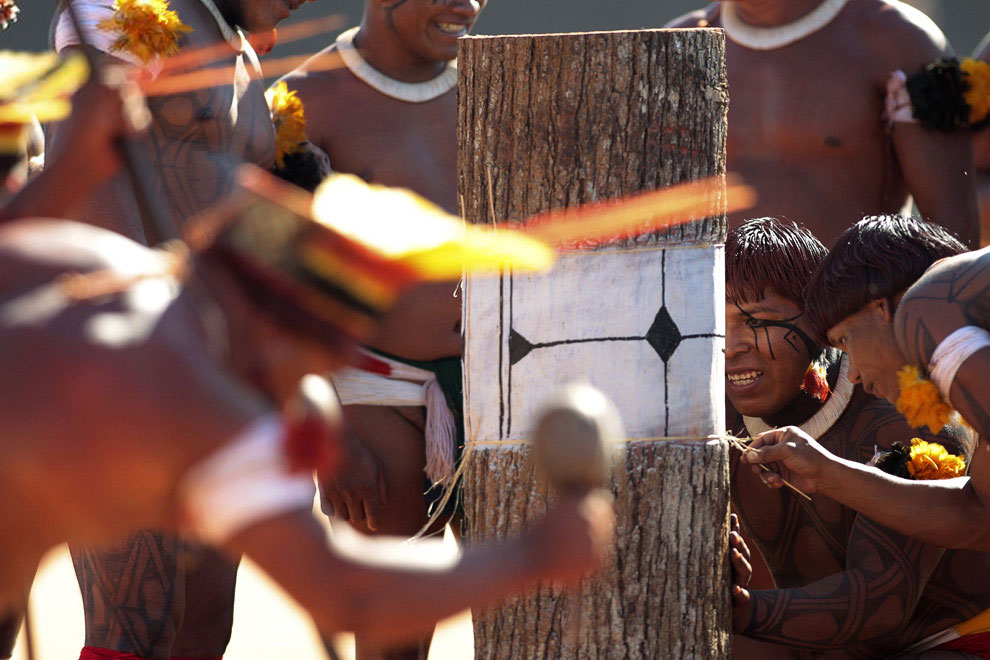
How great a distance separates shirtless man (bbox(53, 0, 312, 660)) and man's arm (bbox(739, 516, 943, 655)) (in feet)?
4.42

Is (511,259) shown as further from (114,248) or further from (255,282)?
(114,248)

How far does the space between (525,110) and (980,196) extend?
3586 millimetres

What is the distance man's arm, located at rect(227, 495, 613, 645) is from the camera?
4.96 ft

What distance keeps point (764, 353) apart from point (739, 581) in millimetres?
661

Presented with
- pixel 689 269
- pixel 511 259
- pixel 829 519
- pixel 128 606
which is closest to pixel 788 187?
pixel 829 519

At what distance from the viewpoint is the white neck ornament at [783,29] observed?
14.7ft

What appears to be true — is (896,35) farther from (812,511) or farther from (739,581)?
(739,581)

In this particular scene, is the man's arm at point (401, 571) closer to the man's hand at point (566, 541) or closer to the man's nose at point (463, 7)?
→ the man's hand at point (566, 541)

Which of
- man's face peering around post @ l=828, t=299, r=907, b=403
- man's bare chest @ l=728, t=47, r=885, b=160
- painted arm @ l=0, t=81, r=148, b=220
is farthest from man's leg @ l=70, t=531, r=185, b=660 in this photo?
man's bare chest @ l=728, t=47, r=885, b=160

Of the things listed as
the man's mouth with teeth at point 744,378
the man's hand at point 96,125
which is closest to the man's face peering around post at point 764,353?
the man's mouth with teeth at point 744,378

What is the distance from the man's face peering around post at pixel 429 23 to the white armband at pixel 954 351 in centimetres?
209

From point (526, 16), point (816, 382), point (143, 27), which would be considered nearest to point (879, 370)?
point (816, 382)

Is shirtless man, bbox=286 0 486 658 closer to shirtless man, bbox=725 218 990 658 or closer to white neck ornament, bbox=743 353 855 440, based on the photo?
shirtless man, bbox=725 218 990 658

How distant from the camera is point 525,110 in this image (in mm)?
2658
